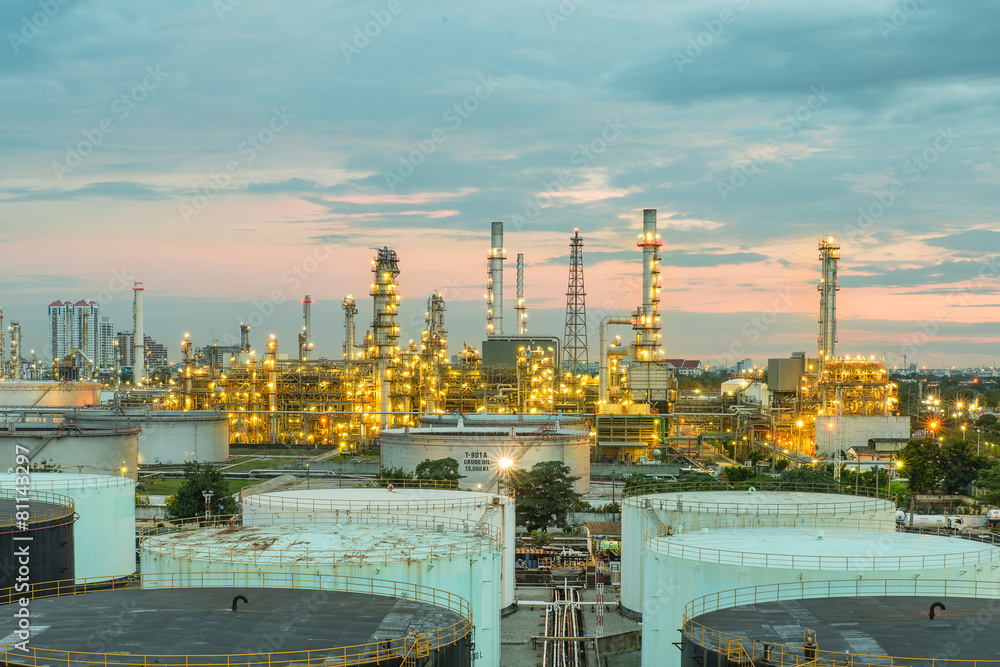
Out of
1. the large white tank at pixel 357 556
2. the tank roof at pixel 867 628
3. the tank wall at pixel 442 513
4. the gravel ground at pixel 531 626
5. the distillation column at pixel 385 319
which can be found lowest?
the gravel ground at pixel 531 626

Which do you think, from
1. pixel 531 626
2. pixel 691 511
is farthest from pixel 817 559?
pixel 531 626

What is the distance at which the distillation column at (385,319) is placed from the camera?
6938cm

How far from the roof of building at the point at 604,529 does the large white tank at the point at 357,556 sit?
1715 cm

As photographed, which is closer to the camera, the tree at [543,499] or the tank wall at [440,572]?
the tank wall at [440,572]

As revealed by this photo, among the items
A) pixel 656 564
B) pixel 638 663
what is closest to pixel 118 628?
pixel 656 564

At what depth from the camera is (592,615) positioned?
3148cm

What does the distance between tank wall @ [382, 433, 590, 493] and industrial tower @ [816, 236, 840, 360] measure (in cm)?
2579

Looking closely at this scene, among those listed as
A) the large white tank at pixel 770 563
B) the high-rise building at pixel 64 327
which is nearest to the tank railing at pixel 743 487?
the large white tank at pixel 770 563

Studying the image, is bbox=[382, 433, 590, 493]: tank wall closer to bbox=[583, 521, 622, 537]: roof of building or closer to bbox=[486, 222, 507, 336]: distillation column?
bbox=[583, 521, 622, 537]: roof of building

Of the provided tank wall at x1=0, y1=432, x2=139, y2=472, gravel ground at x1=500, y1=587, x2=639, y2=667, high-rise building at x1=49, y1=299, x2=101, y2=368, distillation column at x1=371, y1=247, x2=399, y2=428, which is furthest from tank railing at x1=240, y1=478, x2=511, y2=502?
high-rise building at x1=49, y1=299, x2=101, y2=368

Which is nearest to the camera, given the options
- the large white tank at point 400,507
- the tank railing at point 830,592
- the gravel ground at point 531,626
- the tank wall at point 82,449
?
the tank railing at point 830,592

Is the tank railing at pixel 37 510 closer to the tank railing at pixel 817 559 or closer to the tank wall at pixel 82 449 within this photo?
the tank railing at pixel 817 559

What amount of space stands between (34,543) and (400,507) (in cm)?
1015

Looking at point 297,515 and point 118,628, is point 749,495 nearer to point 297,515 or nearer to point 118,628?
point 297,515
